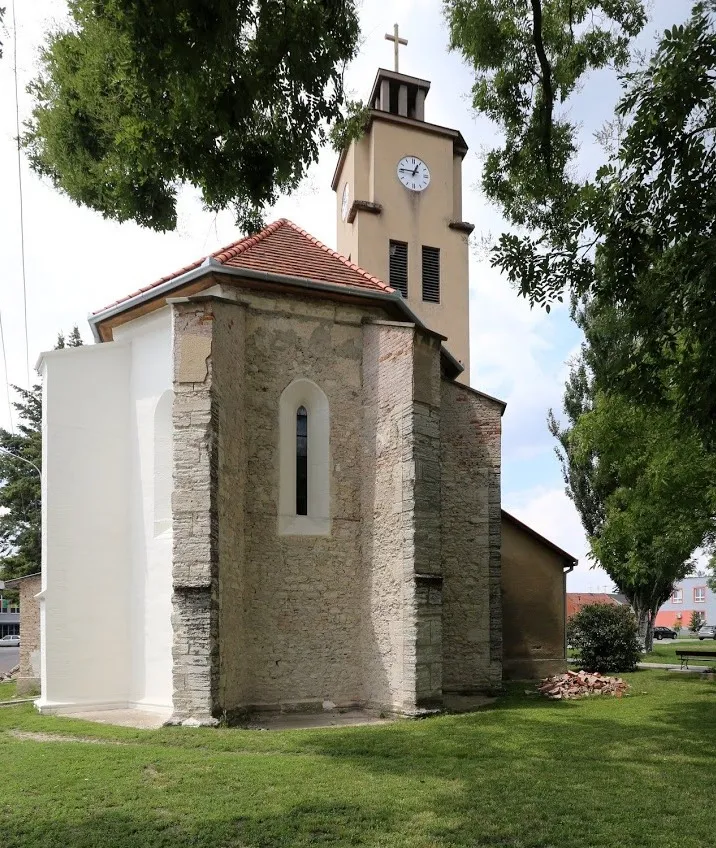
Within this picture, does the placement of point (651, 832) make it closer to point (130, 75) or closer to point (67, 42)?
point (130, 75)

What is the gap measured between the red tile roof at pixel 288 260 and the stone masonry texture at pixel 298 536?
1.75 ft

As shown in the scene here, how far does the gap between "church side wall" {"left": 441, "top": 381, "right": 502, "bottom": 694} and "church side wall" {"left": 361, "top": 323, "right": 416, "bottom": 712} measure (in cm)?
254

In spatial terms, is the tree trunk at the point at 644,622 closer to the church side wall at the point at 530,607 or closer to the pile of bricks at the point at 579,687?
the church side wall at the point at 530,607

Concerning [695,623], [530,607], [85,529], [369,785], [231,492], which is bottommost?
[695,623]

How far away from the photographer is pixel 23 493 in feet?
114

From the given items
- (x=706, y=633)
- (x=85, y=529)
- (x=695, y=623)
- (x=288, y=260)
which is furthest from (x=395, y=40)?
(x=695, y=623)

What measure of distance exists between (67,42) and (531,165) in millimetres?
5898

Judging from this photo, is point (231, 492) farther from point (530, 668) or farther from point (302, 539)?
point (530, 668)

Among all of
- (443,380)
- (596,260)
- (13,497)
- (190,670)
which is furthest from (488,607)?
(13,497)

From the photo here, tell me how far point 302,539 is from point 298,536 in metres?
0.09

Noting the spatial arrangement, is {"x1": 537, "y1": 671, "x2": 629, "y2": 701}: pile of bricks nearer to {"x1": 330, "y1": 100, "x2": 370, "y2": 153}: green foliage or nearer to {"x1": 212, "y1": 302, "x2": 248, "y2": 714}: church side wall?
{"x1": 212, "y1": 302, "x2": 248, "y2": 714}: church side wall

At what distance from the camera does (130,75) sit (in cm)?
641

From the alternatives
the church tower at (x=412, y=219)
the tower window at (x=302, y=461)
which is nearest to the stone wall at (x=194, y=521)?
the tower window at (x=302, y=461)

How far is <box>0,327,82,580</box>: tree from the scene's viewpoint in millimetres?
33656
